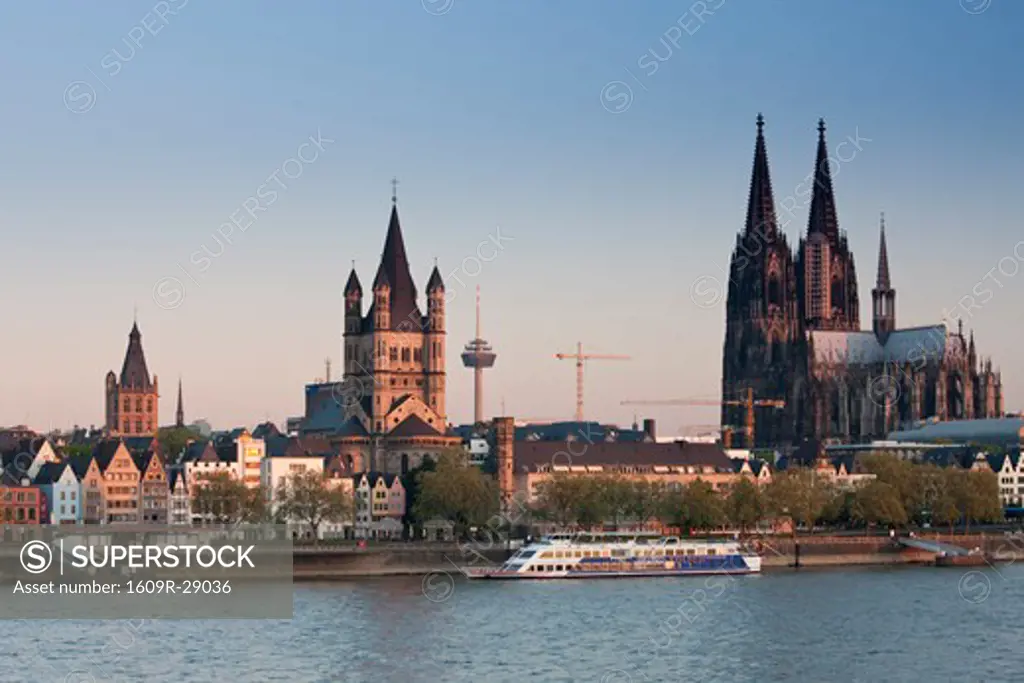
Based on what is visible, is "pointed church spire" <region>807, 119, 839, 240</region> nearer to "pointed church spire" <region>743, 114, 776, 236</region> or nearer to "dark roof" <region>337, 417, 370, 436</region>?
"pointed church spire" <region>743, 114, 776, 236</region>

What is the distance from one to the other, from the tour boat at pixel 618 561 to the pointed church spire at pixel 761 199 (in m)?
88.8

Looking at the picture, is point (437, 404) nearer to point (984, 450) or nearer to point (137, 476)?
point (137, 476)

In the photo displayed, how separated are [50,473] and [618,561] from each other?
39.2 m

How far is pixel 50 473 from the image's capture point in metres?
126

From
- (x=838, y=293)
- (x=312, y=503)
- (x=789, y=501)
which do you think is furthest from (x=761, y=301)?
(x=312, y=503)

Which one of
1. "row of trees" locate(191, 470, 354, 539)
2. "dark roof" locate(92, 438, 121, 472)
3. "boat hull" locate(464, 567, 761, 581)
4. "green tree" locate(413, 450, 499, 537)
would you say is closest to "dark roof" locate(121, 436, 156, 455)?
"dark roof" locate(92, 438, 121, 472)

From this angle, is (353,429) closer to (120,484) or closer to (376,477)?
(376,477)

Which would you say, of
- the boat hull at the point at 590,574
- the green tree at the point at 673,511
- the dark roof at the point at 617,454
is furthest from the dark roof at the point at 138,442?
the boat hull at the point at 590,574

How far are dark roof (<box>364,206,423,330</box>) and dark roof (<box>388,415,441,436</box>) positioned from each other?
9416 millimetres

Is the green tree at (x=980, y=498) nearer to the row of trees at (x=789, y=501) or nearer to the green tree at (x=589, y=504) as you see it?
the row of trees at (x=789, y=501)

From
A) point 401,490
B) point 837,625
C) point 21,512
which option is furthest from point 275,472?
point 837,625

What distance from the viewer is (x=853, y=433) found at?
182250mm

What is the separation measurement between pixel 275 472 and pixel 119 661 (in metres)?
70.7

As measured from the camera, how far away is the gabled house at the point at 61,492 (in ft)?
407
